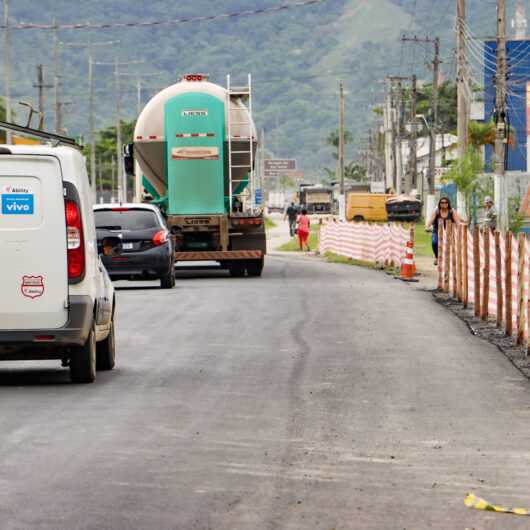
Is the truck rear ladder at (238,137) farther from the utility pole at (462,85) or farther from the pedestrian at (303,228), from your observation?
the pedestrian at (303,228)

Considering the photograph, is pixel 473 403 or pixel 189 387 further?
pixel 189 387

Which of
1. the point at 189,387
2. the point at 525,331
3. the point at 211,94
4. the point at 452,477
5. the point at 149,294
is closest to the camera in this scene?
the point at 452,477

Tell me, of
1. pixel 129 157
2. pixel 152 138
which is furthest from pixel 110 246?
pixel 129 157

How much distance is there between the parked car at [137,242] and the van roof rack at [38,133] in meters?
14.9

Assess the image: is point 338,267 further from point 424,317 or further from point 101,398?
point 101,398

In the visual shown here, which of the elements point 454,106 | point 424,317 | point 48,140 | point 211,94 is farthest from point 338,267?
point 454,106

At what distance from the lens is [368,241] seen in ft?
152

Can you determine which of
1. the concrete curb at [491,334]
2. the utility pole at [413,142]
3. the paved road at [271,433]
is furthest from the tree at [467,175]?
the utility pole at [413,142]

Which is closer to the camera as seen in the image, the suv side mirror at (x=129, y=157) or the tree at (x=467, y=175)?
the suv side mirror at (x=129, y=157)

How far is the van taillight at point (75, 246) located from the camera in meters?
14.2

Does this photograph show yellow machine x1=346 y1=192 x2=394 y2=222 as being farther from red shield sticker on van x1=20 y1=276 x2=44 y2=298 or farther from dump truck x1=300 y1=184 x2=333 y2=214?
red shield sticker on van x1=20 y1=276 x2=44 y2=298

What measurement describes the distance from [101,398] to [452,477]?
460 cm

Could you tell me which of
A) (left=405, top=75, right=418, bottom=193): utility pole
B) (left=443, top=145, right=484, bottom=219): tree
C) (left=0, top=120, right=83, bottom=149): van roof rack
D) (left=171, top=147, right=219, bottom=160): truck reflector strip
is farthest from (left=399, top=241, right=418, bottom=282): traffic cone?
(left=405, top=75, right=418, bottom=193): utility pole

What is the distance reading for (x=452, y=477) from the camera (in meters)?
9.33
